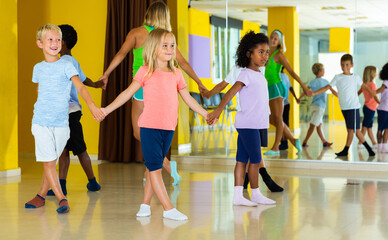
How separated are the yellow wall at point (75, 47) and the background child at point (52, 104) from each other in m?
3.25

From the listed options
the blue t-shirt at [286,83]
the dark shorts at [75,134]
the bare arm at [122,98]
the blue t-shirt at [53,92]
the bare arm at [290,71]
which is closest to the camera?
the bare arm at [122,98]

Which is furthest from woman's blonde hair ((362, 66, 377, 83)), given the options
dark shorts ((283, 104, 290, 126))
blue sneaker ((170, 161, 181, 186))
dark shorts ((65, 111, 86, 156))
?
dark shorts ((65, 111, 86, 156))

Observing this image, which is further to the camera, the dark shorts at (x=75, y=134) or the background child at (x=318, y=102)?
the background child at (x=318, y=102)

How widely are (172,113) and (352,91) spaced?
330cm

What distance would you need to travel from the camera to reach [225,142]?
675cm

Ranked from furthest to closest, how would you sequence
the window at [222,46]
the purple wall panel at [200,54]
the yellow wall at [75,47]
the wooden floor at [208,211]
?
the yellow wall at [75,47], the purple wall panel at [200,54], the window at [222,46], the wooden floor at [208,211]

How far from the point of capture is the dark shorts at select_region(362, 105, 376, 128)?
6289 mm

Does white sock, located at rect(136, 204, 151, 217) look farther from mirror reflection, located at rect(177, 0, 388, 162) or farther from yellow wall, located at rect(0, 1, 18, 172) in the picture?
mirror reflection, located at rect(177, 0, 388, 162)

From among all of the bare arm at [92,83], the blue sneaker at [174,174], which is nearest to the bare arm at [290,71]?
the blue sneaker at [174,174]

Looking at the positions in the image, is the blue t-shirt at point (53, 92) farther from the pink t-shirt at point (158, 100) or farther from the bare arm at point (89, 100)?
the pink t-shirt at point (158, 100)

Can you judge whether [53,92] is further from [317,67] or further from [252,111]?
[317,67]

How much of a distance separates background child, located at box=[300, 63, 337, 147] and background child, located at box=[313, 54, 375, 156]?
0.43 feet

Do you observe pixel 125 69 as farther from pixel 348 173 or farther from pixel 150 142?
pixel 150 142

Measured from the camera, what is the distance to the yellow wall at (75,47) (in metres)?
7.26
